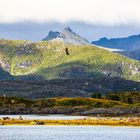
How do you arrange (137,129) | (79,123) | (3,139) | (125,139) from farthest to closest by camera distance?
(79,123) < (137,129) < (125,139) < (3,139)

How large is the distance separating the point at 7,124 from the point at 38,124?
9042 millimetres

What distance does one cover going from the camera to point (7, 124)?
15838 cm

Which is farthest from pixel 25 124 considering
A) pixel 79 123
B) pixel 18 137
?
pixel 18 137

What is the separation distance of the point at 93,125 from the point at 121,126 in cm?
825

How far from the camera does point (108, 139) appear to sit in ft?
370

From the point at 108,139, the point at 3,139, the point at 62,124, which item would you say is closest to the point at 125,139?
the point at 108,139

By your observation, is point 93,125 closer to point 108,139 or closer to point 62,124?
point 62,124

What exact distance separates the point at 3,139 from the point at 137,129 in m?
54.3

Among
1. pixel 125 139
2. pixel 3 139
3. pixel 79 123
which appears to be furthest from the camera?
pixel 79 123

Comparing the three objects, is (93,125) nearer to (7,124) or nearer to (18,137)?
(7,124)

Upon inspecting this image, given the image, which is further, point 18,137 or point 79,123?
point 79,123

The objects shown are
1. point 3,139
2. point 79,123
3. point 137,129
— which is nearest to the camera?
point 3,139

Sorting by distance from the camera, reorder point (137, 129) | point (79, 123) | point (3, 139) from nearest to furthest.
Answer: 1. point (3, 139)
2. point (137, 129)
3. point (79, 123)

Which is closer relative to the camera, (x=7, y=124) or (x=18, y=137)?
(x=18, y=137)
